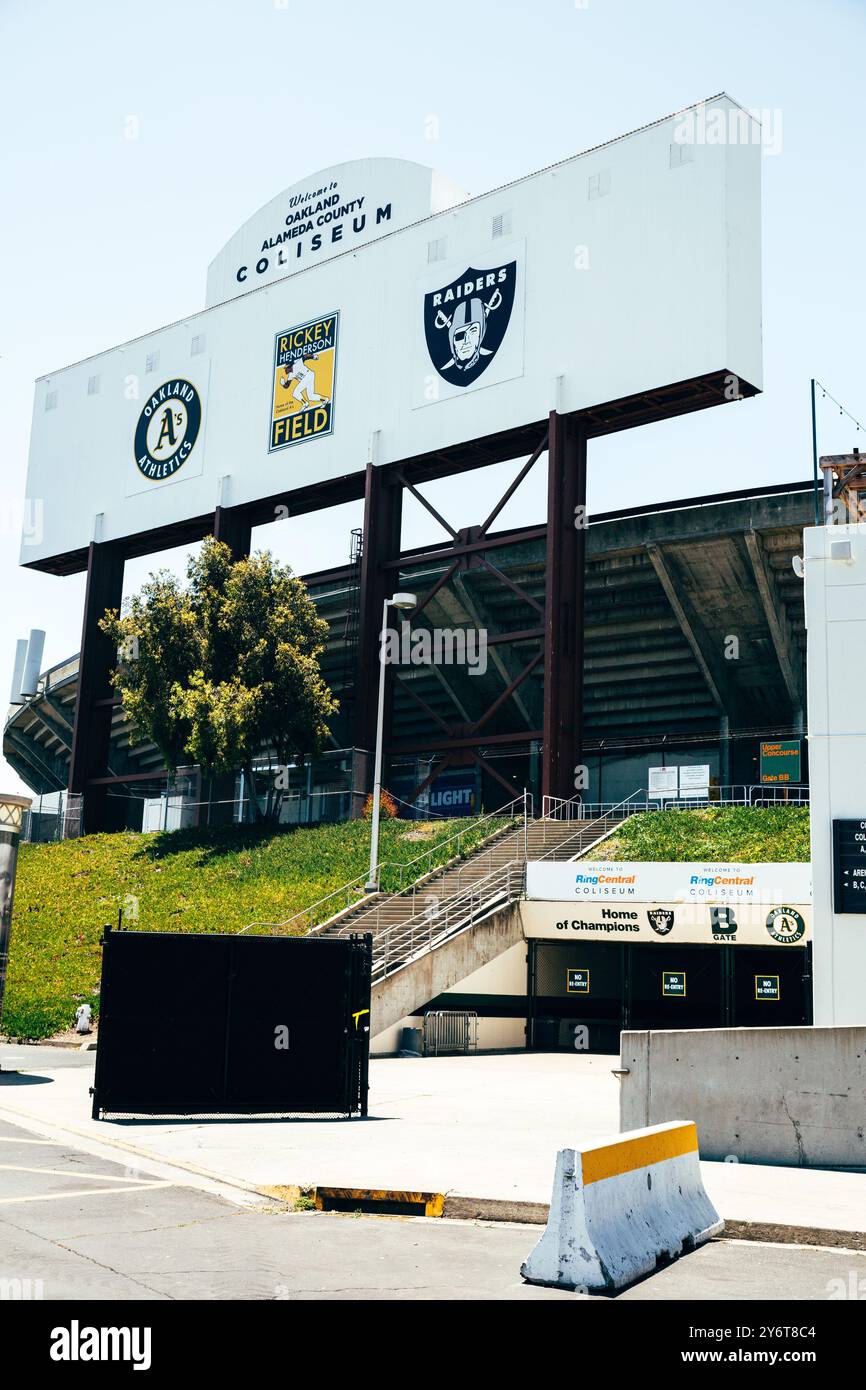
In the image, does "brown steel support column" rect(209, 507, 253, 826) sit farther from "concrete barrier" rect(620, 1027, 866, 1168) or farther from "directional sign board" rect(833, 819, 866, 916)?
"concrete barrier" rect(620, 1027, 866, 1168)

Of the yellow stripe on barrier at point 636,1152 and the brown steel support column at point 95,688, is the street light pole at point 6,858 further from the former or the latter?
the brown steel support column at point 95,688

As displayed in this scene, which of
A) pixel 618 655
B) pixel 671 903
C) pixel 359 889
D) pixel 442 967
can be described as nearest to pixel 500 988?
pixel 442 967

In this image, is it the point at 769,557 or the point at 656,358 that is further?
the point at 769,557

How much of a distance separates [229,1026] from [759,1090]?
19.5 feet

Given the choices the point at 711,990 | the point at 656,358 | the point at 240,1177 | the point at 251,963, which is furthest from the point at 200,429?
the point at 240,1177

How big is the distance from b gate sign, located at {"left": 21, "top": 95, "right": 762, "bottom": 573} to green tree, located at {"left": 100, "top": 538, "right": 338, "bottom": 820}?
5586mm

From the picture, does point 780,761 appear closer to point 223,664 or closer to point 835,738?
point 223,664

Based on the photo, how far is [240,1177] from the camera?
10891mm

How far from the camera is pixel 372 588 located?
4766cm

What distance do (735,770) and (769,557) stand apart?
919 cm

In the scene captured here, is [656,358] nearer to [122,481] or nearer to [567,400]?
[567,400]

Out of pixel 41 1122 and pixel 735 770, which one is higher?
pixel 735 770

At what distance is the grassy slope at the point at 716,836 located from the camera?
104 ft

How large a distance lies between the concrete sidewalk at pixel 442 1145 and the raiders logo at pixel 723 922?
6.72 m
